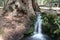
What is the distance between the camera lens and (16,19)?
43.0 ft

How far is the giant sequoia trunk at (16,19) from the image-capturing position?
11498 millimetres

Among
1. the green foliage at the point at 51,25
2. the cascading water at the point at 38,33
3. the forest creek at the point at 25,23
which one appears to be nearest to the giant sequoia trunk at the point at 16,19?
the forest creek at the point at 25,23

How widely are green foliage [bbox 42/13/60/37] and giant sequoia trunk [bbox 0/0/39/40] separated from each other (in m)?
1.25

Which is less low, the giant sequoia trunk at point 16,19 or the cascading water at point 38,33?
the giant sequoia trunk at point 16,19

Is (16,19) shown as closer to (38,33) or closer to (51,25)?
(38,33)

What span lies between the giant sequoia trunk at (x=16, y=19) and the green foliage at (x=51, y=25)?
4.09 ft

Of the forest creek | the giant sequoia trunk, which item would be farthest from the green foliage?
the giant sequoia trunk

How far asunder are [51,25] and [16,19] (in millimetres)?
2805

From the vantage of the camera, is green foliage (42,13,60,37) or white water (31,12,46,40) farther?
white water (31,12,46,40)

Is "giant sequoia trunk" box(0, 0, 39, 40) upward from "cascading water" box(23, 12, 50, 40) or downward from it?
upward

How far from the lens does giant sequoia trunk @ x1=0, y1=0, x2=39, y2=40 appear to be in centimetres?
1150

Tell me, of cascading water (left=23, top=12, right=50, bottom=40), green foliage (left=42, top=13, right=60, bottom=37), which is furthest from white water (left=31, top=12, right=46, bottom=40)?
green foliage (left=42, top=13, right=60, bottom=37)

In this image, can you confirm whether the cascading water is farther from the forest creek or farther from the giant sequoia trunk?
the giant sequoia trunk

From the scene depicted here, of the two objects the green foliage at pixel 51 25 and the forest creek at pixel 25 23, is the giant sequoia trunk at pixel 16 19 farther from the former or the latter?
the green foliage at pixel 51 25
